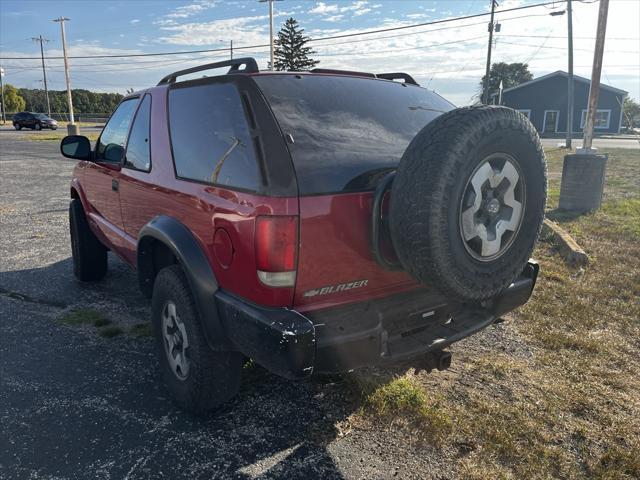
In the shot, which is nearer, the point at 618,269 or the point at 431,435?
the point at 431,435

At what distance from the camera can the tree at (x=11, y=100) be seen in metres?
67.3

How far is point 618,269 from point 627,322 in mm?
1478

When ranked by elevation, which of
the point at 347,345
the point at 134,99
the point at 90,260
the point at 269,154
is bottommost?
the point at 90,260

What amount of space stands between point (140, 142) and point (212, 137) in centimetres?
107

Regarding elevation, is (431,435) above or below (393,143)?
below

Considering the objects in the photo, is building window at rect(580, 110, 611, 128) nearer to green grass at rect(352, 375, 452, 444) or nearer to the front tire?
green grass at rect(352, 375, 452, 444)

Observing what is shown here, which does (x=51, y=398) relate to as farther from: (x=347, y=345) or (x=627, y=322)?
(x=627, y=322)

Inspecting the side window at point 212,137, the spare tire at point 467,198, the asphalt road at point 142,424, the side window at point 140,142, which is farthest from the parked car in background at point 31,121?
the spare tire at point 467,198

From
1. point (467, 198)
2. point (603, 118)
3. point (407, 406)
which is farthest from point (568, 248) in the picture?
point (603, 118)

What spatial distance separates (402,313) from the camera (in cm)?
244

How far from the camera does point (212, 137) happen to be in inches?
104

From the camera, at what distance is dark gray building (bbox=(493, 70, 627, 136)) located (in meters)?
44.1

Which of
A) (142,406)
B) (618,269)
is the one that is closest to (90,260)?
(142,406)

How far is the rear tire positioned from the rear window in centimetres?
312
